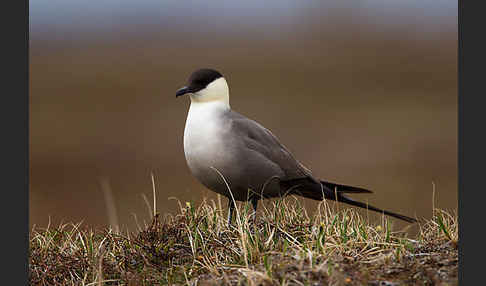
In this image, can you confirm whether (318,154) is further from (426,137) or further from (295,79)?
(295,79)

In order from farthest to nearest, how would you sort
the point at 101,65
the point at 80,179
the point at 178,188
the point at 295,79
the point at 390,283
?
the point at 101,65, the point at 295,79, the point at 80,179, the point at 178,188, the point at 390,283

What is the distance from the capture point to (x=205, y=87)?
16.1 ft

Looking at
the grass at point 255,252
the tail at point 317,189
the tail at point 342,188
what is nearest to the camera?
the grass at point 255,252

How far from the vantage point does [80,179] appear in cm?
1468

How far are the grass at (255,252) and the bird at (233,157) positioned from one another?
0.83 feet

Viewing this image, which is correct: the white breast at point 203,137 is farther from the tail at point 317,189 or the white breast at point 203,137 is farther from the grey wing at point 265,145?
the tail at point 317,189

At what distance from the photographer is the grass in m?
3.28

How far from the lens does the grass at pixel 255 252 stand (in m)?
3.28

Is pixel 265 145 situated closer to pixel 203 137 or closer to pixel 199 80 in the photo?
pixel 203 137

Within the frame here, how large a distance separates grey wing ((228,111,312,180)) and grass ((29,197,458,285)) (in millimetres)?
416

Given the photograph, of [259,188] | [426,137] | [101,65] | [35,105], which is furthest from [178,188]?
[101,65]

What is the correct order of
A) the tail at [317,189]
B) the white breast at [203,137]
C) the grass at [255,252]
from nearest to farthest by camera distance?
the grass at [255,252] < the white breast at [203,137] < the tail at [317,189]

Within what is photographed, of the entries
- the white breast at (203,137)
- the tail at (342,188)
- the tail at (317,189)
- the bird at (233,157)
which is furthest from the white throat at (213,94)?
the tail at (342,188)

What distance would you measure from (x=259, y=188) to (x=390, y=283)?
1.82 m
